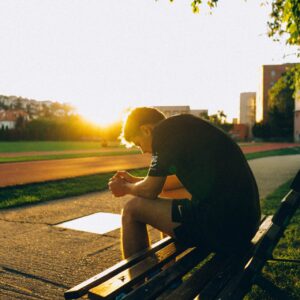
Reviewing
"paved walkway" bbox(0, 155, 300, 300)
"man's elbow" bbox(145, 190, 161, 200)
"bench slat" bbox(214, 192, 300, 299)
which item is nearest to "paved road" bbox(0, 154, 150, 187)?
"paved walkway" bbox(0, 155, 300, 300)

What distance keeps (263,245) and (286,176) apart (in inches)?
425

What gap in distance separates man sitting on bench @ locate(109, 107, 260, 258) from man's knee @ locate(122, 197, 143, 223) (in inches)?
2.6

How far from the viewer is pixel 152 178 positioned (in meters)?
2.37

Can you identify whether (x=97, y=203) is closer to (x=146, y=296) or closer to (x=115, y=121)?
(x=146, y=296)

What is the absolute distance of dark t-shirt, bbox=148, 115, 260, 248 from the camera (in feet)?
7.45

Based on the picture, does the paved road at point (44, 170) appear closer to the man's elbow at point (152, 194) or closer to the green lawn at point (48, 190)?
the green lawn at point (48, 190)

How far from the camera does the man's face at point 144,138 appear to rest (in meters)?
A: 2.69

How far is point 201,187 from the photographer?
7.55 ft

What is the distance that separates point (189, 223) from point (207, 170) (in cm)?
33

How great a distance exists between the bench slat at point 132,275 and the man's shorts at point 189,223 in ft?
0.38

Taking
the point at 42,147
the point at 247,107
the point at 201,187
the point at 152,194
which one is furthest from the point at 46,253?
the point at 247,107

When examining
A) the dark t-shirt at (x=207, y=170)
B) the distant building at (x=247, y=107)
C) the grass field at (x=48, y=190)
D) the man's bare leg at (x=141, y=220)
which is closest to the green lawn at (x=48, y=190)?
the grass field at (x=48, y=190)

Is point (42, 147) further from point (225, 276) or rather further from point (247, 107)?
point (247, 107)

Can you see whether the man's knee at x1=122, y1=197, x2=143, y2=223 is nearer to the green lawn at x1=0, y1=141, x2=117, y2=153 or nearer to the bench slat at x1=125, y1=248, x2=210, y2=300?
the bench slat at x1=125, y1=248, x2=210, y2=300
